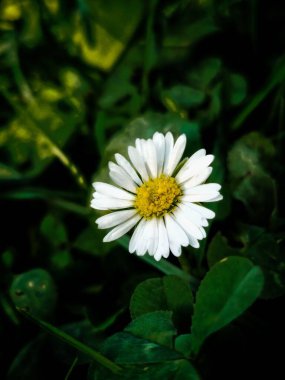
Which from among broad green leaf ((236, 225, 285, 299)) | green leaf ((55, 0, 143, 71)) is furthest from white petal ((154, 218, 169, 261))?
green leaf ((55, 0, 143, 71))

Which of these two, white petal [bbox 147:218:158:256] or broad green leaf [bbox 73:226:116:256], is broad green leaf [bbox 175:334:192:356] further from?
broad green leaf [bbox 73:226:116:256]

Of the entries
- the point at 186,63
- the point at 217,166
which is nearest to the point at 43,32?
the point at 186,63

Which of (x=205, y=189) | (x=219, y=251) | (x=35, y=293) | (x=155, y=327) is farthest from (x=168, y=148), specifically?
(x=35, y=293)

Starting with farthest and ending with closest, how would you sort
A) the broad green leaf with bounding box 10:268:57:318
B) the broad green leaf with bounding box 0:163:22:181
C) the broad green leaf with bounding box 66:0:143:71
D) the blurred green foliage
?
the broad green leaf with bounding box 66:0:143:71 → the broad green leaf with bounding box 0:163:22:181 → the broad green leaf with bounding box 10:268:57:318 → the blurred green foliage

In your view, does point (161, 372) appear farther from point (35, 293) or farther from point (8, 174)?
point (8, 174)

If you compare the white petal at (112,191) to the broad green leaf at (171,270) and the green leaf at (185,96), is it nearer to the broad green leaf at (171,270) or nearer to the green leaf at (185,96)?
the broad green leaf at (171,270)
